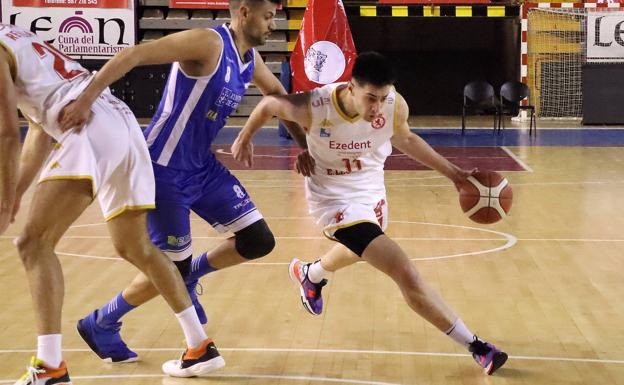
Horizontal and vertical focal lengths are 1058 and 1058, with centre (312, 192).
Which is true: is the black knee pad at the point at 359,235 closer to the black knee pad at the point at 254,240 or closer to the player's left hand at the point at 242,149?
the black knee pad at the point at 254,240

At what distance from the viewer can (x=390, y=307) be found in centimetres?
579

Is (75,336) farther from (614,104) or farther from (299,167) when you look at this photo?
(614,104)

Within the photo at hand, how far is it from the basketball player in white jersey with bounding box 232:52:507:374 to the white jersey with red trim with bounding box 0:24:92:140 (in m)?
1.09

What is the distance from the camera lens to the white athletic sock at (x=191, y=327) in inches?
174

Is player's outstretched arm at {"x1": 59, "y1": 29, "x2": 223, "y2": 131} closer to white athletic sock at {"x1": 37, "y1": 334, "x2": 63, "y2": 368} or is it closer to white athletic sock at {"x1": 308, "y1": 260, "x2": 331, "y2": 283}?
white athletic sock at {"x1": 37, "y1": 334, "x2": 63, "y2": 368}

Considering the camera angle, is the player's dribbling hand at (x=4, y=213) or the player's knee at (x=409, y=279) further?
the player's knee at (x=409, y=279)

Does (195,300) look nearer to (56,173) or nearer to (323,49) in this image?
(56,173)

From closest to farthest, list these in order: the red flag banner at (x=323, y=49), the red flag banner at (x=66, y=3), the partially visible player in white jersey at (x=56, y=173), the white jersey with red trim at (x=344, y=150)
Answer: the partially visible player in white jersey at (x=56, y=173) < the white jersey with red trim at (x=344, y=150) < the red flag banner at (x=323, y=49) < the red flag banner at (x=66, y=3)

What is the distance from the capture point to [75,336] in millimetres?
5176

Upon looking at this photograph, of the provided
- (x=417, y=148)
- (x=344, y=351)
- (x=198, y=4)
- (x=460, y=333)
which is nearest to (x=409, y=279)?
(x=460, y=333)

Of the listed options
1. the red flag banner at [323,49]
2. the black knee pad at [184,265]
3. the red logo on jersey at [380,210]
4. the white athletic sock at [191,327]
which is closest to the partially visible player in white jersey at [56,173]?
the white athletic sock at [191,327]

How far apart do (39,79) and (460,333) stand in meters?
2.04

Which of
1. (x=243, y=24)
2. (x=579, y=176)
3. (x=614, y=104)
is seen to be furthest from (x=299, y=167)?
(x=614, y=104)

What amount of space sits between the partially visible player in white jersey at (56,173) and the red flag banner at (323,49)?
9898 mm
